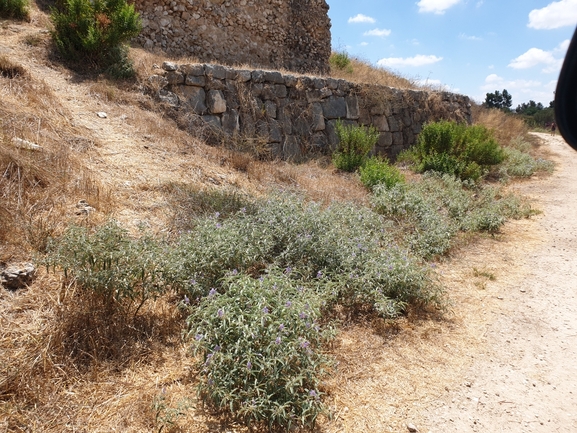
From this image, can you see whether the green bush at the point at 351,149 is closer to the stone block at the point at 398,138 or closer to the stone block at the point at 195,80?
the stone block at the point at 398,138

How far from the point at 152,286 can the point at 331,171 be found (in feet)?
18.6

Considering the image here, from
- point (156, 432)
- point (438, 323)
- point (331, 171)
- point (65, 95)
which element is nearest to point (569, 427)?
point (438, 323)

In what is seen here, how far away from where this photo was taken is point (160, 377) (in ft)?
8.72

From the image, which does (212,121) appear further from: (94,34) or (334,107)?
(334,107)

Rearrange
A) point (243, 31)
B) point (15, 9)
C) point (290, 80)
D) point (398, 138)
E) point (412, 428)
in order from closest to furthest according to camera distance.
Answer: point (412, 428) → point (15, 9) → point (290, 80) → point (398, 138) → point (243, 31)

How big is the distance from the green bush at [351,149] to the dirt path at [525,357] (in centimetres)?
342

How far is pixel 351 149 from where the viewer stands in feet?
28.6

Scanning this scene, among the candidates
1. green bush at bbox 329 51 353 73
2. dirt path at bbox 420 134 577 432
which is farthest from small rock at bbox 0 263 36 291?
green bush at bbox 329 51 353 73

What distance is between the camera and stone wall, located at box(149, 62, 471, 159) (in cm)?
760

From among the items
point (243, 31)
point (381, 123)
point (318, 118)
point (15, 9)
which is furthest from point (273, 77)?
point (15, 9)

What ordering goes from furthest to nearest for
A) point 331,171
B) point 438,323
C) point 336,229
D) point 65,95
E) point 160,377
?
point 331,171, point 65,95, point 336,229, point 438,323, point 160,377

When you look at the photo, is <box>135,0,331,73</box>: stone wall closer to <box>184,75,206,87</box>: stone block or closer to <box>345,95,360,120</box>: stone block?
<box>184,75,206,87</box>: stone block

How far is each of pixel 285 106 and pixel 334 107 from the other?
5.00ft

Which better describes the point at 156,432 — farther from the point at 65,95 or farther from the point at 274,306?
the point at 65,95
